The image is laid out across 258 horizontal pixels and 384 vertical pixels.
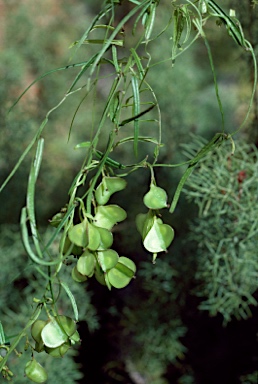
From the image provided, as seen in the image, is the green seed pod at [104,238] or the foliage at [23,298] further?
the foliage at [23,298]

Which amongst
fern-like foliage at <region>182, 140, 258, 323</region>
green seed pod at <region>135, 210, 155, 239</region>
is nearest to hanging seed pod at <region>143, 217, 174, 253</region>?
green seed pod at <region>135, 210, 155, 239</region>

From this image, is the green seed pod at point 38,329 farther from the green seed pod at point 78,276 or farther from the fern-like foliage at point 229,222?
the fern-like foliage at point 229,222

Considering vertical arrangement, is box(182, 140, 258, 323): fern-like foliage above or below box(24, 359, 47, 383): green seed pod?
below

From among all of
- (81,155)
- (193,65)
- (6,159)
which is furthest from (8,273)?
(193,65)

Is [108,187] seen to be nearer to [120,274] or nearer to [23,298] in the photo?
[120,274]

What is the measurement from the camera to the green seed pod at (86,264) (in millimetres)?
278

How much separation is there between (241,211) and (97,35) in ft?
1.71

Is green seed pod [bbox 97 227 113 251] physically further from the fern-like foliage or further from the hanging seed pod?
the fern-like foliage

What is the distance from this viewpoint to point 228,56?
1121 mm

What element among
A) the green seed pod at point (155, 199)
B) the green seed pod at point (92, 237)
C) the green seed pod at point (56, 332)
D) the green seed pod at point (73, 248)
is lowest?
the green seed pod at point (56, 332)

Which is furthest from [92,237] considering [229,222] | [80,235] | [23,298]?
[23,298]

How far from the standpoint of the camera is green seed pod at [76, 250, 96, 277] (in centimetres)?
28

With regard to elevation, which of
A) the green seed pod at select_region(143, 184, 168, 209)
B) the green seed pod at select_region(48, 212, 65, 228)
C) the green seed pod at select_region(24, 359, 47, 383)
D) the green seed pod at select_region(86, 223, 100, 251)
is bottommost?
the green seed pod at select_region(24, 359, 47, 383)

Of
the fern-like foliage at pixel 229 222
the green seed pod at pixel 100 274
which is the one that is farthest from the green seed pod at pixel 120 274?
the fern-like foliage at pixel 229 222
